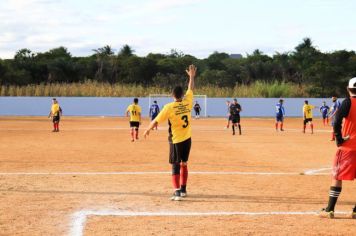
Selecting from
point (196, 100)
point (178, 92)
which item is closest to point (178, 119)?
point (178, 92)

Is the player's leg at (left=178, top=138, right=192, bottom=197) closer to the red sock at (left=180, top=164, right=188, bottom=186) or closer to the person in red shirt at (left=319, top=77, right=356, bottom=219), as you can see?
the red sock at (left=180, top=164, right=188, bottom=186)

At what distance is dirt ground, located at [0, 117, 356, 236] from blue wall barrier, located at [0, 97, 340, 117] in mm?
42496

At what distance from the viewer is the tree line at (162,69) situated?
78.7 metres

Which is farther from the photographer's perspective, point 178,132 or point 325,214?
point 178,132

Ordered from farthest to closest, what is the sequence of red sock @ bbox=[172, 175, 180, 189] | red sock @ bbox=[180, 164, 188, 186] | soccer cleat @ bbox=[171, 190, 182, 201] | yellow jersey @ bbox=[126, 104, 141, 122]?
yellow jersey @ bbox=[126, 104, 141, 122]
red sock @ bbox=[180, 164, 188, 186]
red sock @ bbox=[172, 175, 180, 189]
soccer cleat @ bbox=[171, 190, 182, 201]

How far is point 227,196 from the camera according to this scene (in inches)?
400

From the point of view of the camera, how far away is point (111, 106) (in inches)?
2404

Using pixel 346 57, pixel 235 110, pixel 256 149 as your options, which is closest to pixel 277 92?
pixel 346 57

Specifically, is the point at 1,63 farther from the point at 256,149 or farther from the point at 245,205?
the point at 245,205

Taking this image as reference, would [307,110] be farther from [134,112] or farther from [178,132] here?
A: [178,132]

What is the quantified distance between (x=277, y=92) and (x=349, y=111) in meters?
57.9

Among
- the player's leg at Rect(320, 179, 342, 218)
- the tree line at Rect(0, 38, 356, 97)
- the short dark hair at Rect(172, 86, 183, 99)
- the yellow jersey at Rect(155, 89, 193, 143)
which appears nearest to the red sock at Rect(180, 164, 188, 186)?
the yellow jersey at Rect(155, 89, 193, 143)

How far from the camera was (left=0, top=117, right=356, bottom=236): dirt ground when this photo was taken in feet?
25.3

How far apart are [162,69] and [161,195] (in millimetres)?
83662
